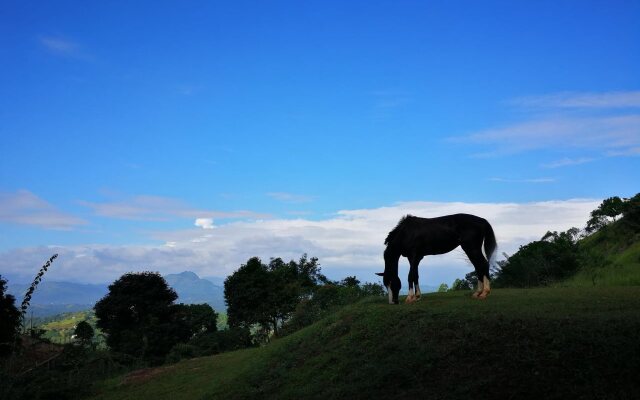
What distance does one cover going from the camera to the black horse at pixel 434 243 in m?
15.4

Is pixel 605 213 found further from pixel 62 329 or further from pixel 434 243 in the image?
pixel 62 329

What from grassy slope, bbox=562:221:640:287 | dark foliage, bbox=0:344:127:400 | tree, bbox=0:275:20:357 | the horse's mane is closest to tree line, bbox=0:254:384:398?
tree, bbox=0:275:20:357

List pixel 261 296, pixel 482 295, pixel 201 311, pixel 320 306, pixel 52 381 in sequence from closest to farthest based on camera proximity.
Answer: pixel 482 295, pixel 52 381, pixel 320 306, pixel 261 296, pixel 201 311

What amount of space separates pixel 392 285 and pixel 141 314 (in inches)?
1883

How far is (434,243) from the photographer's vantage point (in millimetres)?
16109

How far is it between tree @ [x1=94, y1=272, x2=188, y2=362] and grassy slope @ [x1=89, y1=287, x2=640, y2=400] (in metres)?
39.8

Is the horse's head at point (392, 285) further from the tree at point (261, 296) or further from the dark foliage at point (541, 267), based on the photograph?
the tree at point (261, 296)

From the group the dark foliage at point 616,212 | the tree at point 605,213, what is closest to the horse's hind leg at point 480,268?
the dark foliage at point 616,212

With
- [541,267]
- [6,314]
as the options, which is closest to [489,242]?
[541,267]

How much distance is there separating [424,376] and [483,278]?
649 centimetres

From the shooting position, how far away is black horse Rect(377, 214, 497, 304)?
50.5 ft

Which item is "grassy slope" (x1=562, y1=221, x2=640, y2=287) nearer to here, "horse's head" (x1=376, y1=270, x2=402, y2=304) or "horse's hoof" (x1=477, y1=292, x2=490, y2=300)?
"horse's hoof" (x1=477, y1=292, x2=490, y2=300)

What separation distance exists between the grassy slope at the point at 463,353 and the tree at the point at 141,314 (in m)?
39.8

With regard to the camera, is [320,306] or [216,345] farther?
[216,345]
